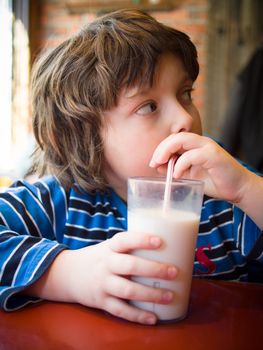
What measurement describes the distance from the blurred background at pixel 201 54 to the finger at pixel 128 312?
7.33 feet

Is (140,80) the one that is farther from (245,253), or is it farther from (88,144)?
(245,253)

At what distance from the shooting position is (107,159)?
3.19 feet

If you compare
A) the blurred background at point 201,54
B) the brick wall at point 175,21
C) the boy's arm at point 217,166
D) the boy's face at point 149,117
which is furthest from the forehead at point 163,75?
the brick wall at point 175,21

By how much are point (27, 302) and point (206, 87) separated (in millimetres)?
2992

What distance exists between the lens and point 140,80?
853 millimetres

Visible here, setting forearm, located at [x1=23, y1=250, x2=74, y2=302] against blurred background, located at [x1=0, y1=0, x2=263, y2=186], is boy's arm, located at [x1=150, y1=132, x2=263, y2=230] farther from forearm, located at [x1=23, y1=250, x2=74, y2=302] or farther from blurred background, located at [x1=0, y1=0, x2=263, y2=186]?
blurred background, located at [x1=0, y1=0, x2=263, y2=186]

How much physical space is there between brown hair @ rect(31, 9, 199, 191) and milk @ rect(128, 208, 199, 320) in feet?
1.20

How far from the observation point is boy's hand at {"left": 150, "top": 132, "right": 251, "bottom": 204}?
70 centimetres

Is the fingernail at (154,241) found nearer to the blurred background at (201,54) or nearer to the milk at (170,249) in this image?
the milk at (170,249)

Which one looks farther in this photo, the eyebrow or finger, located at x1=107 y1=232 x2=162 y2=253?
the eyebrow

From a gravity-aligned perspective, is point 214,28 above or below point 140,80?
above

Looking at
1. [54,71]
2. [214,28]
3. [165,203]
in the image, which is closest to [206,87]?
[214,28]

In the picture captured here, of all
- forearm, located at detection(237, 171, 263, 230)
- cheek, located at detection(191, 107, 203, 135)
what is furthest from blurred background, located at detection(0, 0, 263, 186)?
forearm, located at detection(237, 171, 263, 230)

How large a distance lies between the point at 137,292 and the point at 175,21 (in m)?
3.24
